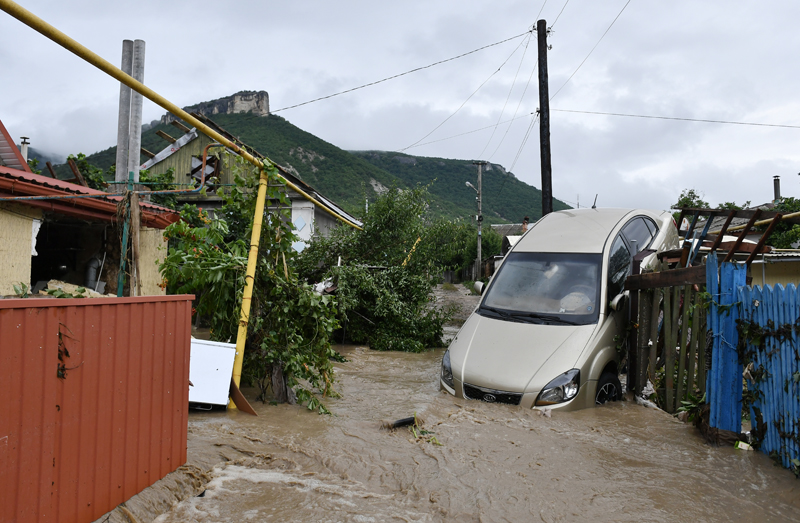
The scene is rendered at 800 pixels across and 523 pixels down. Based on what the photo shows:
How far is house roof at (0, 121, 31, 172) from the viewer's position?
1302 centimetres

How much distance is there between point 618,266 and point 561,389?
2.36 meters

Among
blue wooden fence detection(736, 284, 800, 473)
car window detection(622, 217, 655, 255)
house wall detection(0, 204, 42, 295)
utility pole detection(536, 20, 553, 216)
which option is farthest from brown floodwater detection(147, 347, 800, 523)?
utility pole detection(536, 20, 553, 216)

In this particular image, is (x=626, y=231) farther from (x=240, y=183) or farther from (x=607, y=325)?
(x=240, y=183)

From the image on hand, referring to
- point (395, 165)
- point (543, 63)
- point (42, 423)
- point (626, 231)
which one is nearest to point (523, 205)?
point (395, 165)

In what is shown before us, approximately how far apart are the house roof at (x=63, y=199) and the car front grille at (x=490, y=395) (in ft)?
16.4

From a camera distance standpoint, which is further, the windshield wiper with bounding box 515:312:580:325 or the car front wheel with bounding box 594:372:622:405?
the windshield wiper with bounding box 515:312:580:325

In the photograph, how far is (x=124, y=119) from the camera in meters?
10.1

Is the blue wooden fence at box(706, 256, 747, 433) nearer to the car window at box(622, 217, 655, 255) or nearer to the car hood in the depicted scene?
the car hood

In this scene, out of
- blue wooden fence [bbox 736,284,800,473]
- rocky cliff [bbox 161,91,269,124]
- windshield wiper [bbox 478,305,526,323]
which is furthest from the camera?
rocky cliff [bbox 161,91,269,124]

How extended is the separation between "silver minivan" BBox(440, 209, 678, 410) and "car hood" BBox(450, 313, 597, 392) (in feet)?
0.04

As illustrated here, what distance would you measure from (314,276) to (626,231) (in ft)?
22.0

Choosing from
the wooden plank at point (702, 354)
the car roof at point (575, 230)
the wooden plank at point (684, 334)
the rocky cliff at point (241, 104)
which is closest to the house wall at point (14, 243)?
the car roof at point (575, 230)

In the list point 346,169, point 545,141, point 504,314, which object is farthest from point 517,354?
point 346,169

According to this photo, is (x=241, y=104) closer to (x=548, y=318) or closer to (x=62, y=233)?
(x=62, y=233)
